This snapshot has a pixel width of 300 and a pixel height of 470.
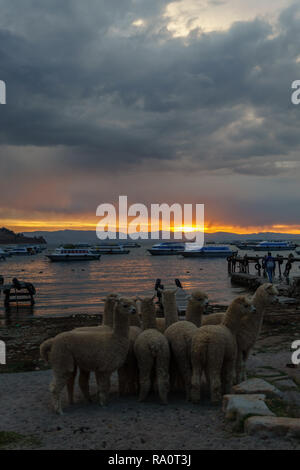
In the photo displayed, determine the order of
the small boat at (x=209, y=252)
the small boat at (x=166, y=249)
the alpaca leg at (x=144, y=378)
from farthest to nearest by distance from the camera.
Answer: the small boat at (x=166, y=249), the small boat at (x=209, y=252), the alpaca leg at (x=144, y=378)

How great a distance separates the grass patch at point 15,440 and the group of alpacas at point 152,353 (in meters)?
0.98

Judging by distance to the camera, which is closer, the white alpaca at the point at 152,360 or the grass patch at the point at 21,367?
the white alpaca at the point at 152,360

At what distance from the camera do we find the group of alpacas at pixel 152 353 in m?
6.78

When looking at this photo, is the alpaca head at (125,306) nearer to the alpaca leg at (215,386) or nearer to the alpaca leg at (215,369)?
the alpaca leg at (215,369)

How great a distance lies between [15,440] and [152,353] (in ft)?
8.60

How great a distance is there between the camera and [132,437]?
5562 mm

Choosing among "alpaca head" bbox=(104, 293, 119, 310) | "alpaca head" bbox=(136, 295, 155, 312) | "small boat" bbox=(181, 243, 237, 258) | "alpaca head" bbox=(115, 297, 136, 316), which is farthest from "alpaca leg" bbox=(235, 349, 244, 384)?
"small boat" bbox=(181, 243, 237, 258)

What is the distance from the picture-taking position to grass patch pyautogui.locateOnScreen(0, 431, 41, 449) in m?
5.44

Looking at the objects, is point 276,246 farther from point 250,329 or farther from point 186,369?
point 186,369

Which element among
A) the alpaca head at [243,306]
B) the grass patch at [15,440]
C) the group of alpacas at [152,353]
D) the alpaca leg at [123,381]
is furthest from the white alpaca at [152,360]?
the grass patch at [15,440]

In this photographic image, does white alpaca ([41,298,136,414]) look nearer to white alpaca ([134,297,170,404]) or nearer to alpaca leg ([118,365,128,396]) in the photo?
white alpaca ([134,297,170,404])
